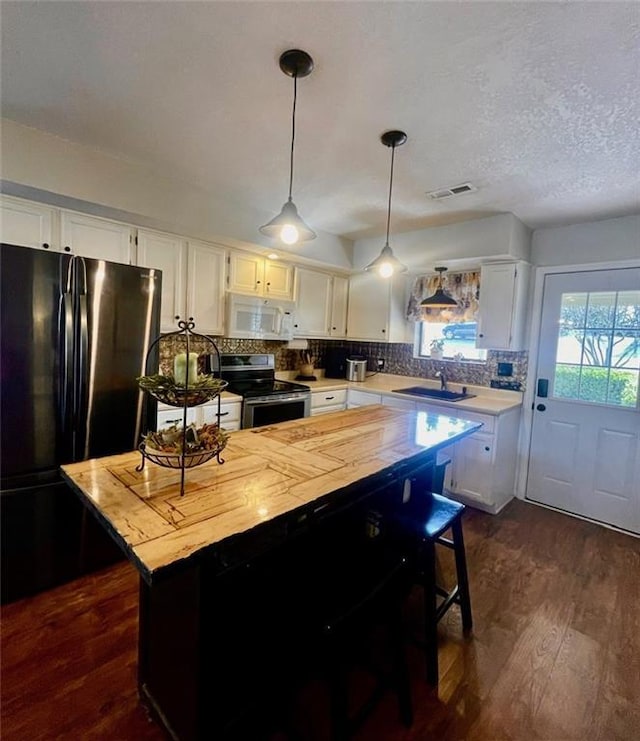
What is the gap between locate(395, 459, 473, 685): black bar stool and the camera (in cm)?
159

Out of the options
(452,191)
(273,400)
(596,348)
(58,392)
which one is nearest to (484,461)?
(596,348)

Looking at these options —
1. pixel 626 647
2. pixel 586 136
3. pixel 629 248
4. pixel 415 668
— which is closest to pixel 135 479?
pixel 415 668

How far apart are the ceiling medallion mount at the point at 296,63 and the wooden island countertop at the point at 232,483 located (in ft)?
5.14

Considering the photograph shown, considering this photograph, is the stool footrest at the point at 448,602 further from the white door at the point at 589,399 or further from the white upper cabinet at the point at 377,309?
the white upper cabinet at the point at 377,309

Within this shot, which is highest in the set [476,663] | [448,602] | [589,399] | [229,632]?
[589,399]

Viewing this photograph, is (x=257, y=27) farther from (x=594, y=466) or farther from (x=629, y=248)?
(x=594, y=466)

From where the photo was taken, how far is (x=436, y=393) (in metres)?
3.76

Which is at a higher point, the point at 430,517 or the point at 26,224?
the point at 26,224

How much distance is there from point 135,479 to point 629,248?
12.2 feet

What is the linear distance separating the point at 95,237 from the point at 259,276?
4.57ft

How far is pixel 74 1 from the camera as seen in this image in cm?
123

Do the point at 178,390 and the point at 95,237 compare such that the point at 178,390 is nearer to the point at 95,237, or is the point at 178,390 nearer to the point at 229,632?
the point at 229,632

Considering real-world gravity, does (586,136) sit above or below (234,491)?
above

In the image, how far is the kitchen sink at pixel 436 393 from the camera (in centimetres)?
357
